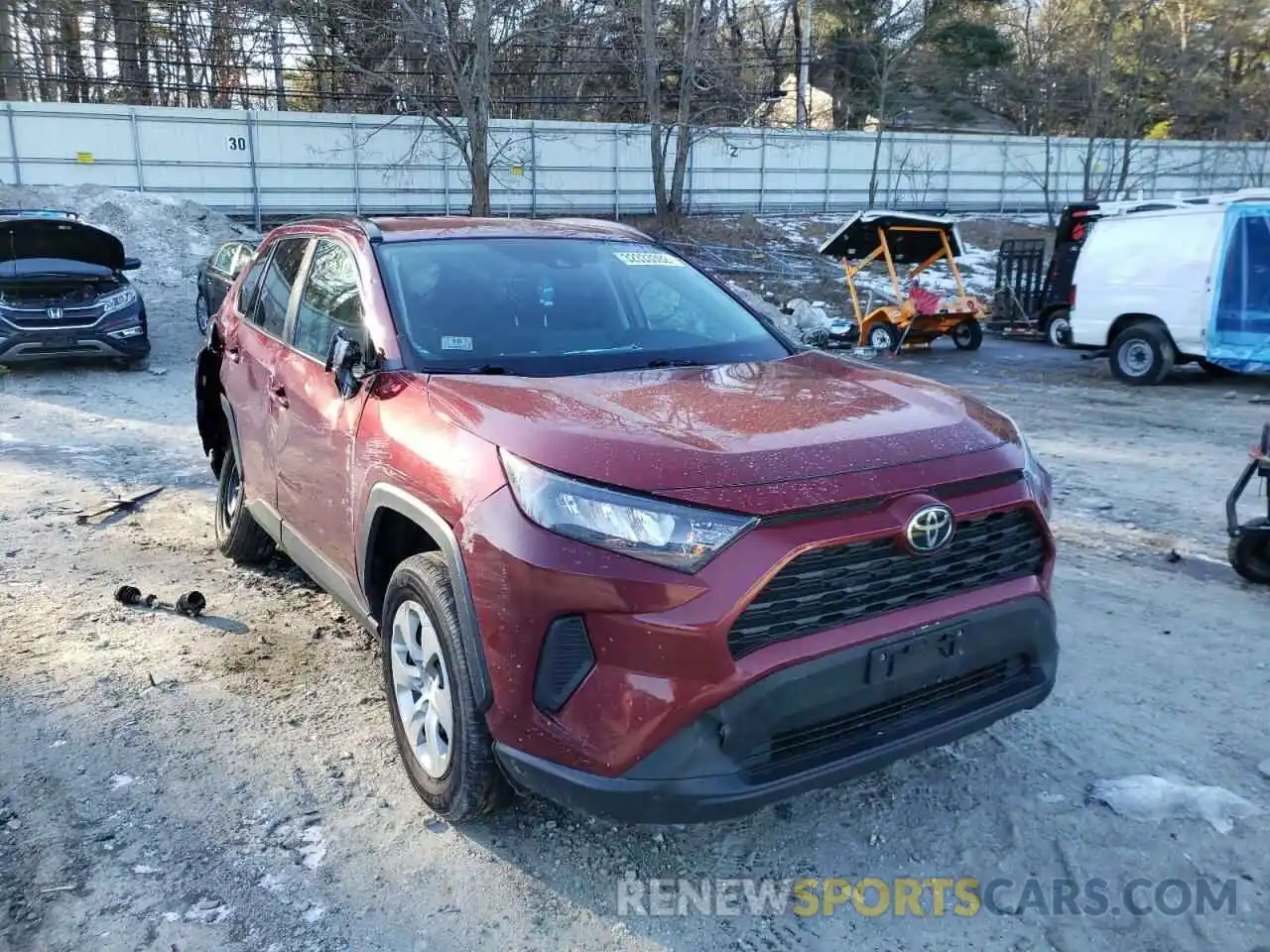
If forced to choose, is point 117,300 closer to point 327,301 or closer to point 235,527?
point 235,527

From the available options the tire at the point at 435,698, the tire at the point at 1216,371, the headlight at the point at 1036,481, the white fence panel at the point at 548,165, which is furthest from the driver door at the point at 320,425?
the white fence panel at the point at 548,165

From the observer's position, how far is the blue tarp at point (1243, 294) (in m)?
10.8

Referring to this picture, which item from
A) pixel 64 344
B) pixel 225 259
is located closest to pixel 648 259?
pixel 64 344

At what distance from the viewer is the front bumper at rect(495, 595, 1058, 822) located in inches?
97.8

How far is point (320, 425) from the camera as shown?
3793 mm

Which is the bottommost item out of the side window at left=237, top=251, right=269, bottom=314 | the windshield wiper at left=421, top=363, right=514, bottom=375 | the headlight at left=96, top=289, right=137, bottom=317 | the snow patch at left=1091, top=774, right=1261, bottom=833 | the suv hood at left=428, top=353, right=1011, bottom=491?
the snow patch at left=1091, top=774, right=1261, bottom=833

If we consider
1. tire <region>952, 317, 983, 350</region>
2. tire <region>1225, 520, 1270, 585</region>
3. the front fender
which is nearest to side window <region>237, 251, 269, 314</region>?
the front fender

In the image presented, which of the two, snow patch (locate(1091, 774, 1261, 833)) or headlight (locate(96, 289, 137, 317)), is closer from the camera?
snow patch (locate(1091, 774, 1261, 833))

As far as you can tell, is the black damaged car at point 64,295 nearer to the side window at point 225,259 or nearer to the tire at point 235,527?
the side window at point 225,259

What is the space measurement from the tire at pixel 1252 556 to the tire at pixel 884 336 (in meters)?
9.64

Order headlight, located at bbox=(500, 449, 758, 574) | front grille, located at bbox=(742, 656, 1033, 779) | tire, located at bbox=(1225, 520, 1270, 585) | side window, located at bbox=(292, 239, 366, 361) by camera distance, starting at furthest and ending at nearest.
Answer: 1. tire, located at bbox=(1225, 520, 1270, 585)
2. side window, located at bbox=(292, 239, 366, 361)
3. front grille, located at bbox=(742, 656, 1033, 779)
4. headlight, located at bbox=(500, 449, 758, 574)

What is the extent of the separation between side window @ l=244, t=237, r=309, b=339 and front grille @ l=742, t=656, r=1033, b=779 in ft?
9.92

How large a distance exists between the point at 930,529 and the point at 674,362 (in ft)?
4.35

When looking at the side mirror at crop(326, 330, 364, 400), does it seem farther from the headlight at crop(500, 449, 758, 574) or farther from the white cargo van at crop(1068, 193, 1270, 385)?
the white cargo van at crop(1068, 193, 1270, 385)
